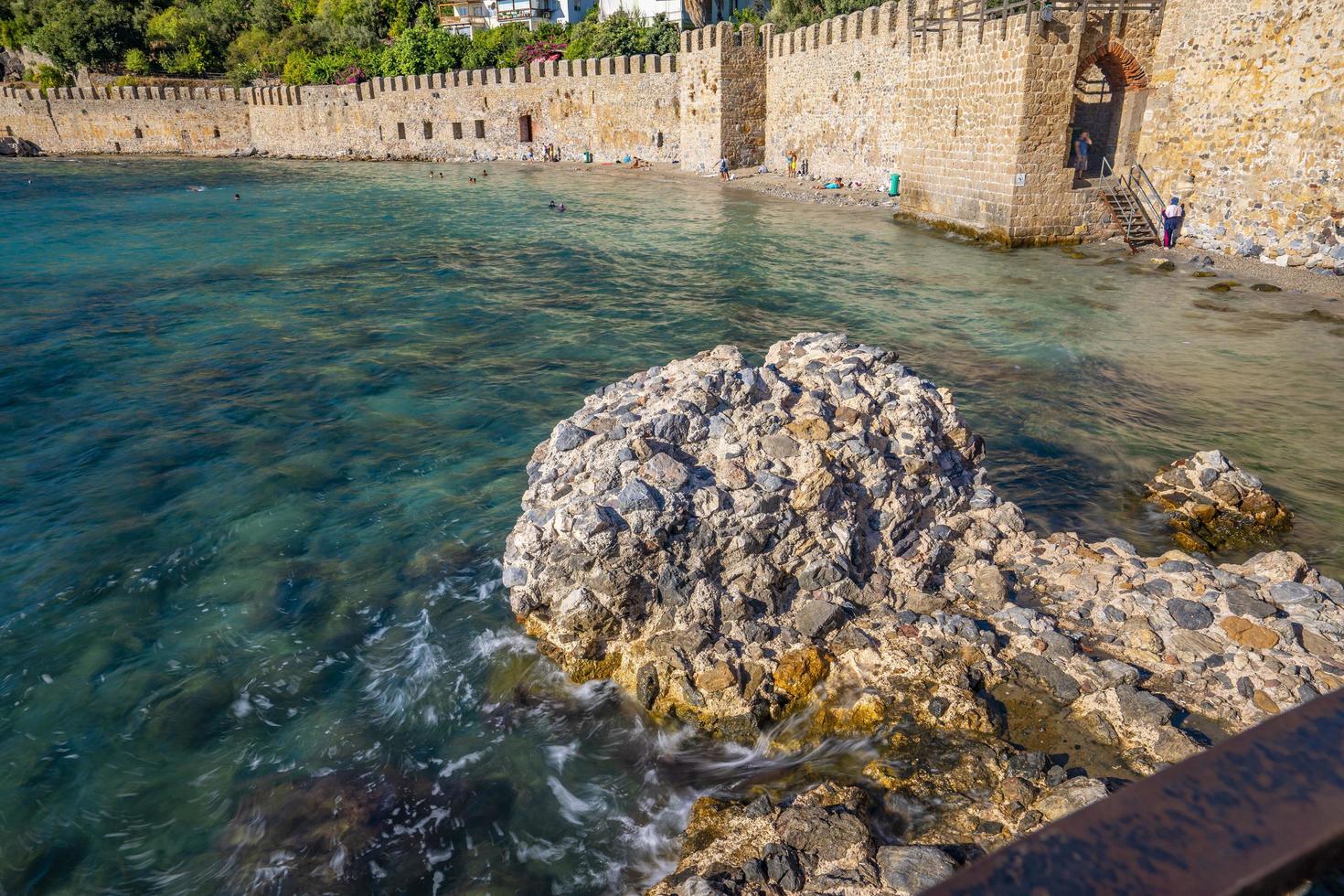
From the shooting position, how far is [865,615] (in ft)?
15.9

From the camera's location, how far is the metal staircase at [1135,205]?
52.6ft

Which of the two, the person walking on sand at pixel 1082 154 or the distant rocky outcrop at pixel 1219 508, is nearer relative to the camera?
the distant rocky outcrop at pixel 1219 508

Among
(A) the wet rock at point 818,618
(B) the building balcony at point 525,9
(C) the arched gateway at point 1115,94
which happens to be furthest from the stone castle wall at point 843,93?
(B) the building balcony at point 525,9

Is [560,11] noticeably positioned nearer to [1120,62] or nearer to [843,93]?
[843,93]

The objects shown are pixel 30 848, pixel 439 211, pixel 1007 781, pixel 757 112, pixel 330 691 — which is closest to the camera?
pixel 1007 781

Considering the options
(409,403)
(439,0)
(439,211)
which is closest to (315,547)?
(409,403)

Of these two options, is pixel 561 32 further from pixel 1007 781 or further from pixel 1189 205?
pixel 1007 781

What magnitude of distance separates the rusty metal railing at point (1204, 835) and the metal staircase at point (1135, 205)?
17505 millimetres

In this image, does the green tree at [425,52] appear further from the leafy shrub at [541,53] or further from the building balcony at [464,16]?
the building balcony at [464,16]

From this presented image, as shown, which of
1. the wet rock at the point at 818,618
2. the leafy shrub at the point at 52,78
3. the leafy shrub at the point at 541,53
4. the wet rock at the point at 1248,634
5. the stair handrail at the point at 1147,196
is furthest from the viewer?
the leafy shrub at the point at 52,78

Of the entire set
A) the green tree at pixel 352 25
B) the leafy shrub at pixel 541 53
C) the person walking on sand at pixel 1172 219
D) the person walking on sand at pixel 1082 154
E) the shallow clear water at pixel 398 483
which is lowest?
the shallow clear water at pixel 398 483

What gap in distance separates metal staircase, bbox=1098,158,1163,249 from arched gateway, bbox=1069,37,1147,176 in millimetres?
402

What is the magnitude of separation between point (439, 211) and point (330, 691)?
842 inches

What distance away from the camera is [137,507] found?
716 centimetres
